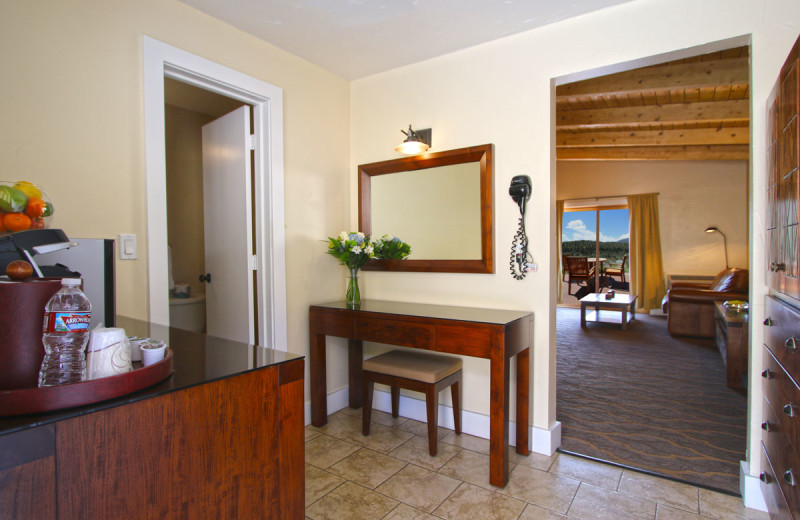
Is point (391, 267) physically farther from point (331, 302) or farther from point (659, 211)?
point (659, 211)

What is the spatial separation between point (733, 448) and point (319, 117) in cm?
338

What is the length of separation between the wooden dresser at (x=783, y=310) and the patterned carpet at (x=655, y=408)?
0.53 m

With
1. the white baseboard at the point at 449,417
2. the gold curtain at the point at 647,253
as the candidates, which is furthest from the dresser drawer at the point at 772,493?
the gold curtain at the point at 647,253

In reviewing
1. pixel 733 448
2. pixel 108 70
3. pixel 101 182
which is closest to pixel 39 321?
pixel 101 182

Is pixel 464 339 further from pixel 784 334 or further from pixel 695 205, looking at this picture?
pixel 695 205

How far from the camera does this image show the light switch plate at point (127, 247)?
1975mm

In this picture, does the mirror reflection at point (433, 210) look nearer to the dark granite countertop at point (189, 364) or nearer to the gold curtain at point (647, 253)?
the dark granite countertop at point (189, 364)

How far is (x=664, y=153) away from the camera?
7.02 metres

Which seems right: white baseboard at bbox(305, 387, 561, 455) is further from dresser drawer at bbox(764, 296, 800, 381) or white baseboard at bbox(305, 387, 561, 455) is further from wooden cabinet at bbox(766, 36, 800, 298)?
wooden cabinet at bbox(766, 36, 800, 298)

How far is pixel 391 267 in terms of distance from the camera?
3139 millimetres

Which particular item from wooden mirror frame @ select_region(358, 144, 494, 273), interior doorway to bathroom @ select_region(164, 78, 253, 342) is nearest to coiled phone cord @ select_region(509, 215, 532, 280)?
wooden mirror frame @ select_region(358, 144, 494, 273)

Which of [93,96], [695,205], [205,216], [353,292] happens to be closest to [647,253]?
[695,205]

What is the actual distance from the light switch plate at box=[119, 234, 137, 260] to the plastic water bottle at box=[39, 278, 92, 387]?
1.31m

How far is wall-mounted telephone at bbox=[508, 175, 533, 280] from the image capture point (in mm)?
2490
